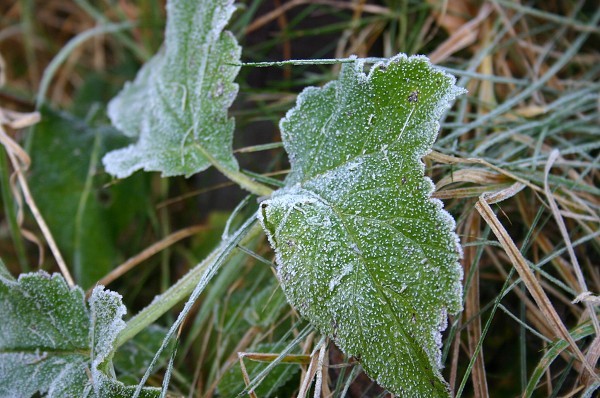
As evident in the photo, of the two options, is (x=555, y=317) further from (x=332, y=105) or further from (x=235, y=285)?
(x=235, y=285)

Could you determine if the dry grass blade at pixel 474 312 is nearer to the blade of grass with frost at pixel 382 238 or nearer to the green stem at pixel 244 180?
the blade of grass with frost at pixel 382 238

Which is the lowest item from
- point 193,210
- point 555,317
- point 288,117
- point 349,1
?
point 193,210

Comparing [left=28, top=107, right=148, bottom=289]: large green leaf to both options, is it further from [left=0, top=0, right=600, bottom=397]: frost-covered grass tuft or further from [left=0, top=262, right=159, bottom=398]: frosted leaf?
[left=0, top=262, right=159, bottom=398]: frosted leaf

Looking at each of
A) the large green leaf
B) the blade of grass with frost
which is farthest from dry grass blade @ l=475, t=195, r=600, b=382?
the large green leaf

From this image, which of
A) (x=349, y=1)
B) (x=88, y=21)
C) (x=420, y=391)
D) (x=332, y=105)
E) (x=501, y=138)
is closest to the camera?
(x=420, y=391)

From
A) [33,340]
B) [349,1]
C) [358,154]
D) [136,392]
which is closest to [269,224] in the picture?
[358,154]

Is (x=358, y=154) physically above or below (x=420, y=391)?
above
